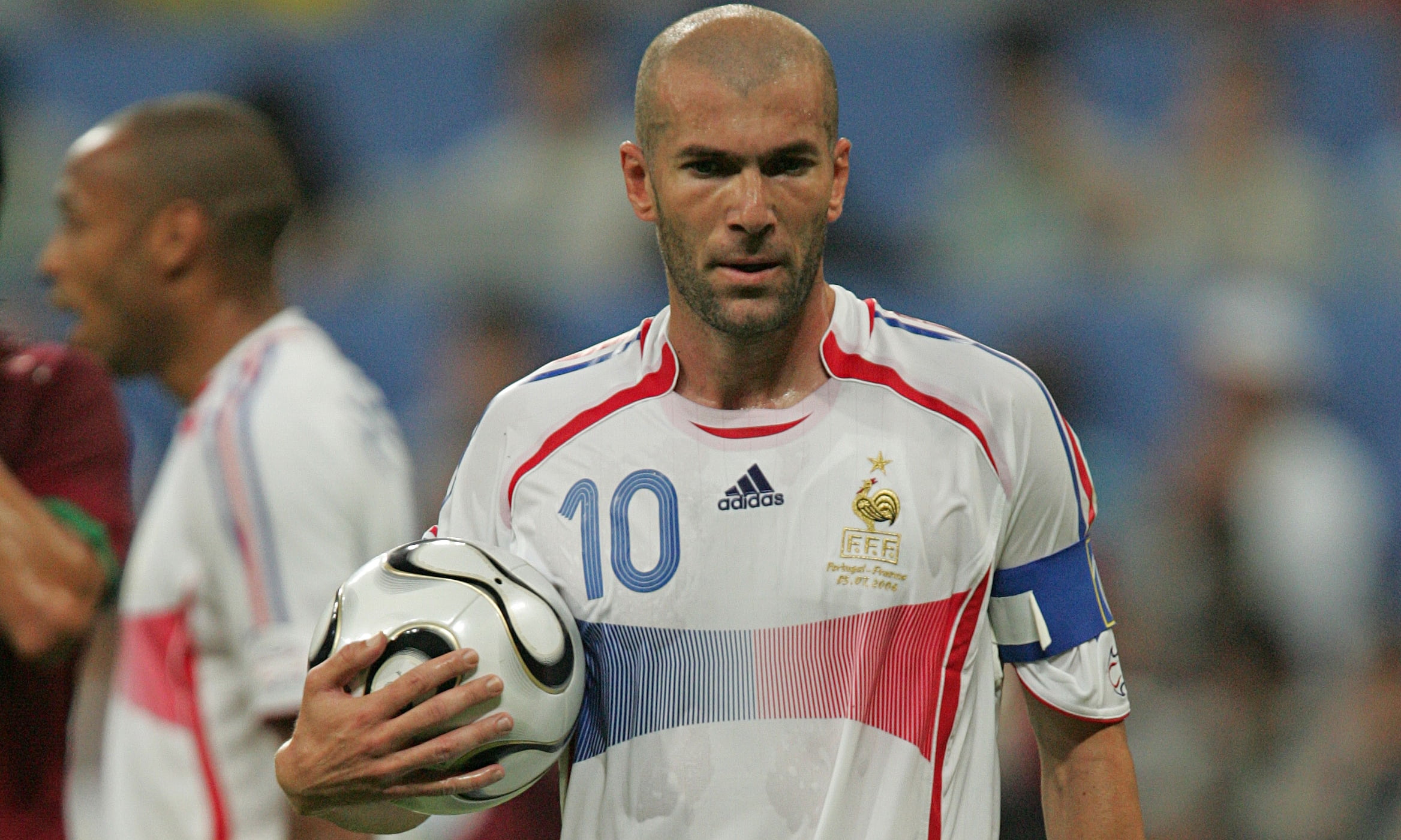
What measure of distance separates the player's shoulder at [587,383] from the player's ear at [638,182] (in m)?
0.21

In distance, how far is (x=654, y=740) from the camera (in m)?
2.61

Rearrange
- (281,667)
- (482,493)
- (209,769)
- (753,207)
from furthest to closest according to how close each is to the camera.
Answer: (209,769), (281,667), (482,493), (753,207)

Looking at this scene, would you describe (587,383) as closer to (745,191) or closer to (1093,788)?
(745,191)

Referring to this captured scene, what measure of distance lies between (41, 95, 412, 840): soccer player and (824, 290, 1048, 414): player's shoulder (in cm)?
166

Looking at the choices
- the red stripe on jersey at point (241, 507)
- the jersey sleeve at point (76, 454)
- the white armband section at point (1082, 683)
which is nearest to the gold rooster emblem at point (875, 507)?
the white armband section at point (1082, 683)

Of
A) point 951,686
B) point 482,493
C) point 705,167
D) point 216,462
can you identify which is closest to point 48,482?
point 216,462

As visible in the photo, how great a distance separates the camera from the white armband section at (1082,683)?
2.65 meters

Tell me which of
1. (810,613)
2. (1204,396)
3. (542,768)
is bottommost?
(1204,396)

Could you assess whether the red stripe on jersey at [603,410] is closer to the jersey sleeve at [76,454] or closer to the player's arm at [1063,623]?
the player's arm at [1063,623]

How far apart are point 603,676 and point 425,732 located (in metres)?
0.35

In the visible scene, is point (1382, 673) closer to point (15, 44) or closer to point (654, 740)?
point (654, 740)

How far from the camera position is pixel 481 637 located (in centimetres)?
249

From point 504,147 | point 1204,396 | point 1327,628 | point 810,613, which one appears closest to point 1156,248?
point 1204,396

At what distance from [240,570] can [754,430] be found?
181 centimetres
